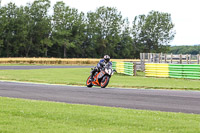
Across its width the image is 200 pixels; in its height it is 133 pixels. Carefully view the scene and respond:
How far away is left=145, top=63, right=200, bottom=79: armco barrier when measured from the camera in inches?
1062

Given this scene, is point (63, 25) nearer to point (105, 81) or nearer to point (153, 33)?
point (153, 33)

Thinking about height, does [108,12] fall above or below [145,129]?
above

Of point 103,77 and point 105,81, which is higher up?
point 103,77

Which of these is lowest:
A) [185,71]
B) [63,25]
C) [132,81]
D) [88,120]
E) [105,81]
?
[132,81]

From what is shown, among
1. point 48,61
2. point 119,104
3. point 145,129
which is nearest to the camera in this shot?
point 145,129

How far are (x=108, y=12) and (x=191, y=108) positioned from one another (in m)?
96.7

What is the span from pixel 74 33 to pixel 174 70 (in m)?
73.1

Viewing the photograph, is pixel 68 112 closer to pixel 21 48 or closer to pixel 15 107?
Answer: pixel 15 107

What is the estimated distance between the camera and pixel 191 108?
11.6 metres

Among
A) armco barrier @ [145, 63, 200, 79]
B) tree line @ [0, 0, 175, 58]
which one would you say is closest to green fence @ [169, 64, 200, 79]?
armco barrier @ [145, 63, 200, 79]

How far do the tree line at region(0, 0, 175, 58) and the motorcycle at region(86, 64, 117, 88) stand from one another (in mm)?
64369

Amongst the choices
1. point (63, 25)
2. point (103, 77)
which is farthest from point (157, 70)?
point (63, 25)

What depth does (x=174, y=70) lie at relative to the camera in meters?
28.6

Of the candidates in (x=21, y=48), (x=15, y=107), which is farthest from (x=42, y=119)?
(x=21, y=48)
